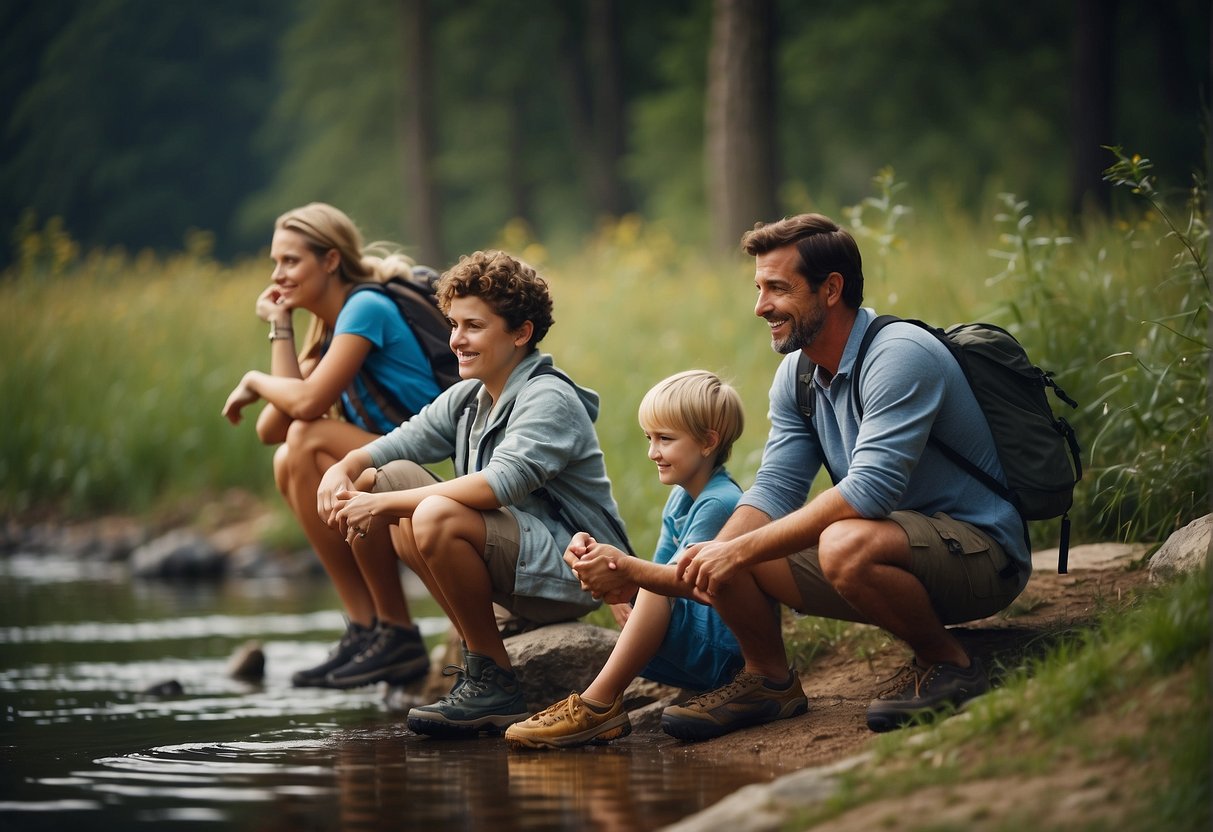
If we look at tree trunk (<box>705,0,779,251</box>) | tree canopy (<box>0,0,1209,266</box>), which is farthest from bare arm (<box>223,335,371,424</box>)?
tree trunk (<box>705,0,779,251</box>)

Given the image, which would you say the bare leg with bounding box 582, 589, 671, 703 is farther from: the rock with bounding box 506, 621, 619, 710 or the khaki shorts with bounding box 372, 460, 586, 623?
the rock with bounding box 506, 621, 619, 710

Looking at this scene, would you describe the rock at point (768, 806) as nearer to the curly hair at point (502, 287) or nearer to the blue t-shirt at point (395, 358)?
the curly hair at point (502, 287)

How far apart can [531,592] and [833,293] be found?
4.50 feet

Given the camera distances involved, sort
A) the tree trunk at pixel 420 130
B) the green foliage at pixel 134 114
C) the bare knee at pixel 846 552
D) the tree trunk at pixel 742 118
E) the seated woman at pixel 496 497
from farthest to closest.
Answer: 1. the green foliage at pixel 134 114
2. the tree trunk at pixel 420 130
3. the tree trunk at pixel 742 118
4. the seated woman at pixel 496 497
5. the bare knee at pixel 846 552

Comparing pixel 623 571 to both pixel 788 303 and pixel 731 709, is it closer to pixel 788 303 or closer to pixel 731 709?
pixel 731 709

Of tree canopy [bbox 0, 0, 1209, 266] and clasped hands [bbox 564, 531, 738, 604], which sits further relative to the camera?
tree canopy [bbox 0, 0, 1209, 266]

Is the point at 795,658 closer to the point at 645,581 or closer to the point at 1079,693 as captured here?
the point at 645,581

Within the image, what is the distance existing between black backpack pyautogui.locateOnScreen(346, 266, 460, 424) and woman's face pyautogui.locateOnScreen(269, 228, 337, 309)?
0.47ft

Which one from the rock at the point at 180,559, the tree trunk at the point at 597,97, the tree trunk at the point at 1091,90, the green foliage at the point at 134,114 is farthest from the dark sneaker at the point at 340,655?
the green foliage at the point at 134,114

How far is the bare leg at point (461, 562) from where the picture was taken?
4.39 m

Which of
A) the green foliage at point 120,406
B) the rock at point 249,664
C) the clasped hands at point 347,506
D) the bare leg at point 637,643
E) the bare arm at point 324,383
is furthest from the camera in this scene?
the green foliage at point 120,406

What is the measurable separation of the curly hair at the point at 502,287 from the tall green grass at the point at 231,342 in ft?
7.24

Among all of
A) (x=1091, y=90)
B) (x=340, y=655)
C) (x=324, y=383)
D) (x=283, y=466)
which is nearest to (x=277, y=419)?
(x=283, y=466)

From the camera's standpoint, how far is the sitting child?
13.6ft
